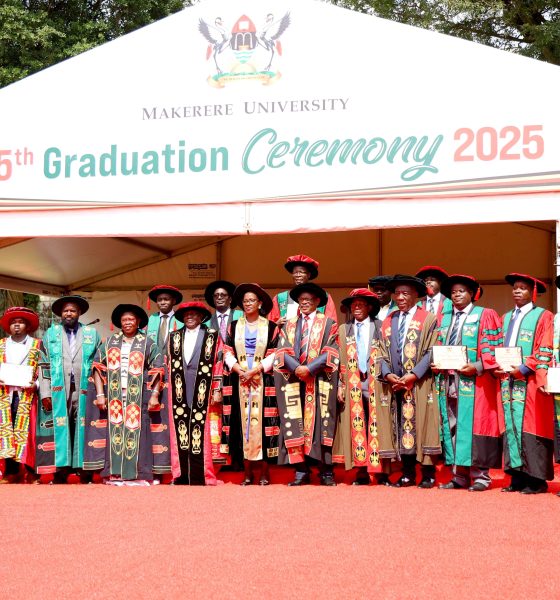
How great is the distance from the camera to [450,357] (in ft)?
24.3

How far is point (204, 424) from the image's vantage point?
25.9ft

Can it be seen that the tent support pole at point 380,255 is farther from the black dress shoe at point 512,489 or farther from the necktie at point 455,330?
the black dress shoe at point 512,489

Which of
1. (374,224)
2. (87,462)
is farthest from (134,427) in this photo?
(374,224)

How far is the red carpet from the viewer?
4.20 m

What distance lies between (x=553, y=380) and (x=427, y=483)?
1.37m

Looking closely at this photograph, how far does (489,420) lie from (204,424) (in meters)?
2.42

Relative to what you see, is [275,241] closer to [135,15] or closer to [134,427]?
[134,427]

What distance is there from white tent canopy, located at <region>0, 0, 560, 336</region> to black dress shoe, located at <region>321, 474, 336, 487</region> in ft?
7.15

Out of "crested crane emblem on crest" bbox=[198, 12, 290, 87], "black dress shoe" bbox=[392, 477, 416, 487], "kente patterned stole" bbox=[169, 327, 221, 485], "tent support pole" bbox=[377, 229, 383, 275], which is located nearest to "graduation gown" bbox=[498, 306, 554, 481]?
"black dress shoe" bbox=[392, 477, 416, 487]

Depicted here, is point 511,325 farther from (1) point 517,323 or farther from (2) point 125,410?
(2) point 125,410

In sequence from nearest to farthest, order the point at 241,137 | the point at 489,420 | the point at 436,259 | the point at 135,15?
the point at 489,420 < the point at 241,137 < the point at 436,259 < the point at 135,15

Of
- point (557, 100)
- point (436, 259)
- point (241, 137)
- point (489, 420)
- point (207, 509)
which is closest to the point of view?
point (207, 509)

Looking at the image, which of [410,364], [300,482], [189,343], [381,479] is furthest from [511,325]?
[189,343]

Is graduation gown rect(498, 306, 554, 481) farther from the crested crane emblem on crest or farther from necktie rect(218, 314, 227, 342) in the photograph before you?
the crested crane emblem on crest
